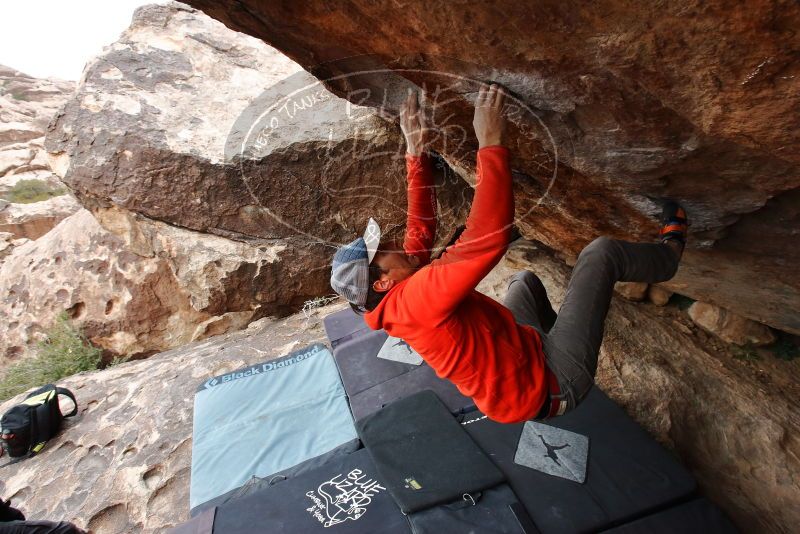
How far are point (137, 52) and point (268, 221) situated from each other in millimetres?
2020

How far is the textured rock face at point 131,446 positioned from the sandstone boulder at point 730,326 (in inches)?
127

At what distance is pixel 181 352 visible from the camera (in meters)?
4.48

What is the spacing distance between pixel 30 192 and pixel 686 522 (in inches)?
624

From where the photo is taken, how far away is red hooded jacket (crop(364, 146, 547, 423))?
149 cm

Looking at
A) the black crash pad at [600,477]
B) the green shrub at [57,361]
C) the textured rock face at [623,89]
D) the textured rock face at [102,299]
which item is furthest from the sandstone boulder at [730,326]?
the green shrub at [57,361]

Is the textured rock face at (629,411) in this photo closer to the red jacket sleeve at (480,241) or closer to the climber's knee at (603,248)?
the climber's knee at (603,248)

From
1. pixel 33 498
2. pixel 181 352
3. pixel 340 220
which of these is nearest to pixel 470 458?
pixel 340 220

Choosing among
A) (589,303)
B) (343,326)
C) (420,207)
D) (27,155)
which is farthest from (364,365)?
(27,155)

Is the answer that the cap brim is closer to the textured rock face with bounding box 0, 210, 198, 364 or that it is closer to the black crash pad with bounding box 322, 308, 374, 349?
the black crash pad with bounding box 322, 308, 374, 349

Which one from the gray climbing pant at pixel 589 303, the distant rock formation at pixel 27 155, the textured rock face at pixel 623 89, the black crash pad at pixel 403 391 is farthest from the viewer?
the distant rock formation at pixel 27 155

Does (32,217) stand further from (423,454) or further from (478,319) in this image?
(478,319)

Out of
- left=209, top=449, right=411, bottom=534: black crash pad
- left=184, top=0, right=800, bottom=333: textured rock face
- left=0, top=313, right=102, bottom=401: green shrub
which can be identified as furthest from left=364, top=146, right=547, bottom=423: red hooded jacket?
left=0, top=313, right=102, bottom=401: green shrub

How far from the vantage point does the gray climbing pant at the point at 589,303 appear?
1.94 metres

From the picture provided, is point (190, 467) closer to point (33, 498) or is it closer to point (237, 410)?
point (237, 410)
